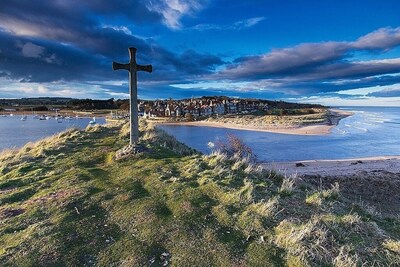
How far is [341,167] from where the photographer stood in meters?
22.6

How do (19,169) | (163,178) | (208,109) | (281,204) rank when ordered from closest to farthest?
1. (281,204)
2. (163,178)
3. (19,169)
4. (208,109)

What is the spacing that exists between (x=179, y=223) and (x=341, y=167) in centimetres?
2017

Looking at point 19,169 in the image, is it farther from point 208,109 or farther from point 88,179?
point 208,109

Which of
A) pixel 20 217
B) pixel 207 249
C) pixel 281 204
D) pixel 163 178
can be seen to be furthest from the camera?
pixel 163 178

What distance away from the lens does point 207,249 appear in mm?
4816

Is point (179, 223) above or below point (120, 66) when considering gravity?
below

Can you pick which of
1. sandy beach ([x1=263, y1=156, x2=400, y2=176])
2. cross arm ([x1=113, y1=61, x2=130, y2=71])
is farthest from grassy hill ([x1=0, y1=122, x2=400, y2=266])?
sandy beach ([x1=263, y1=156, x2=400, y2=176])

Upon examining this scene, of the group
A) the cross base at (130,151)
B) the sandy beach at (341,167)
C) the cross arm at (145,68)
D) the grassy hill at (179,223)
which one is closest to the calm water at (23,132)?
the cross arm at (145,68)

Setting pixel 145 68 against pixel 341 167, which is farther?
pixel 341 167

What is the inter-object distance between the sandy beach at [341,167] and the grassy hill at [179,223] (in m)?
12.1

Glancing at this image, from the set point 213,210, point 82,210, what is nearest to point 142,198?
point 82,210

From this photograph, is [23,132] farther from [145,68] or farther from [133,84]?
[133,84]

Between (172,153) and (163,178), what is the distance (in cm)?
370

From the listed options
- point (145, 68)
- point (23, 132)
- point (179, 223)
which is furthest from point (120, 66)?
point (23, 132)
